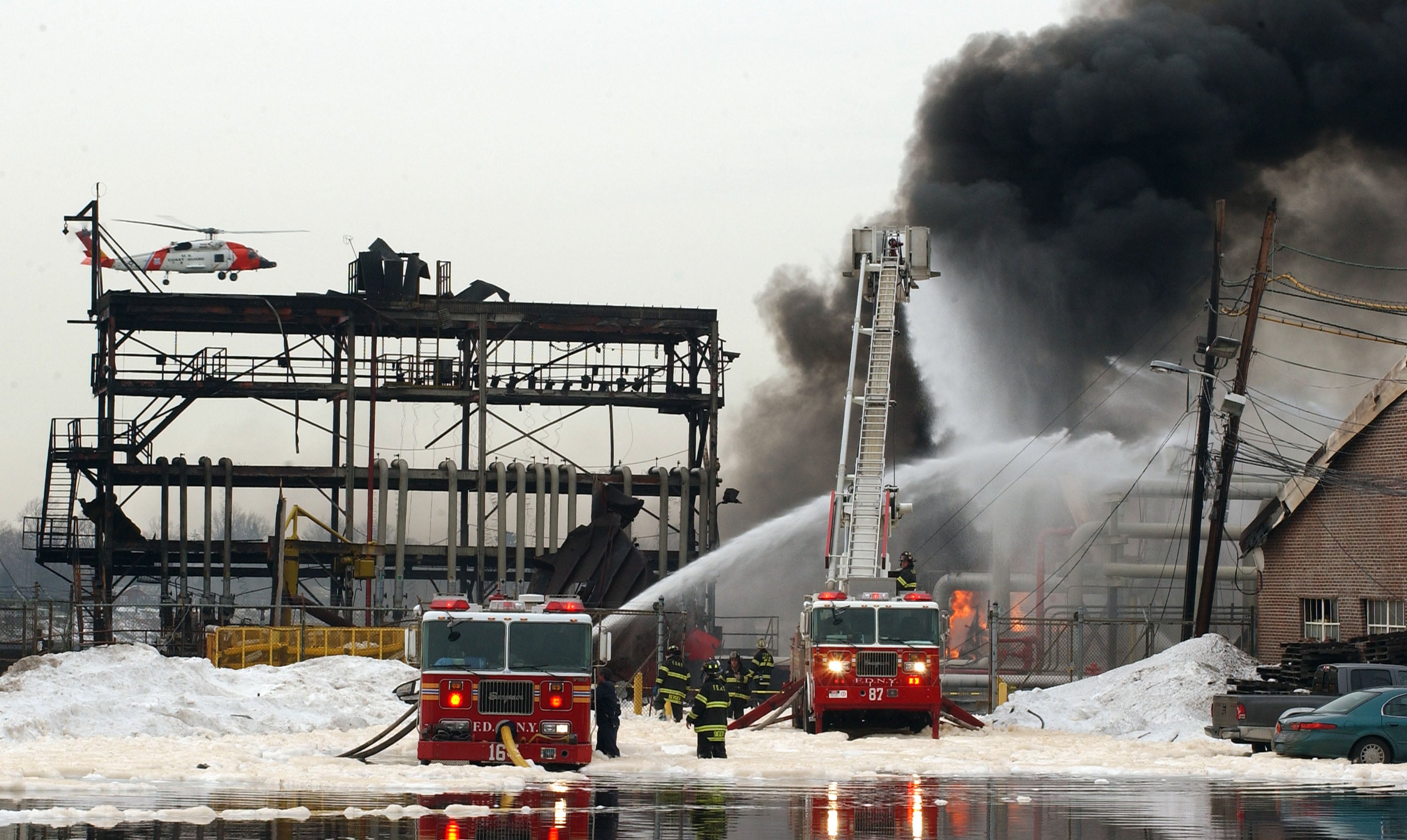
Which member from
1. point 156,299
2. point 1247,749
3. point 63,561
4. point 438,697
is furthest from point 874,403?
point 63,561

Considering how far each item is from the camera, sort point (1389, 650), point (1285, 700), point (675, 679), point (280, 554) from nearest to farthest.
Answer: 1. point (1285, 700)
2. point (675, 679)
3. point (1389, 650)
4. point (280, 554)

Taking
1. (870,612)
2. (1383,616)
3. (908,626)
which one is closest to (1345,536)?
(1383,616)

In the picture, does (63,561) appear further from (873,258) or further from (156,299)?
(873,258)

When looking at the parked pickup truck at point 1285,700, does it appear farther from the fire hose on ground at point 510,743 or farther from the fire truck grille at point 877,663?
the fire hose on ground at point 510,743

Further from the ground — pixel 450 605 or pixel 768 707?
pixel 450 605

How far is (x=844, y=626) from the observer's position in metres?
26.2

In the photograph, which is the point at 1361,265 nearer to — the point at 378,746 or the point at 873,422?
the point at 873,422

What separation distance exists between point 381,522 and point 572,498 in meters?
5.93

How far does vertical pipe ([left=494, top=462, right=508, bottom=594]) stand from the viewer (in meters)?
51.7

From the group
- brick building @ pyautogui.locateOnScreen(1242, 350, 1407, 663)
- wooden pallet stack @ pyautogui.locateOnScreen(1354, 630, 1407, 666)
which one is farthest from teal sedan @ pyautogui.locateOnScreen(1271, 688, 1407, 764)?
brick building @ pyautogui.locateOnScreen(1242, 350, 1407, 663)

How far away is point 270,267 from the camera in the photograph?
65438 mm

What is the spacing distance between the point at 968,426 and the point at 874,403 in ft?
97.7

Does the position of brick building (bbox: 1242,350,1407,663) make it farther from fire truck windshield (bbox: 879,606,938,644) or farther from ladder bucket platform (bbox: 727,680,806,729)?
ladder bucket platform (bbox: 727,680,806,729)

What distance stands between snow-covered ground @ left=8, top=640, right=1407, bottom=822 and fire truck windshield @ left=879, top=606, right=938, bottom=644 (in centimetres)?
153
